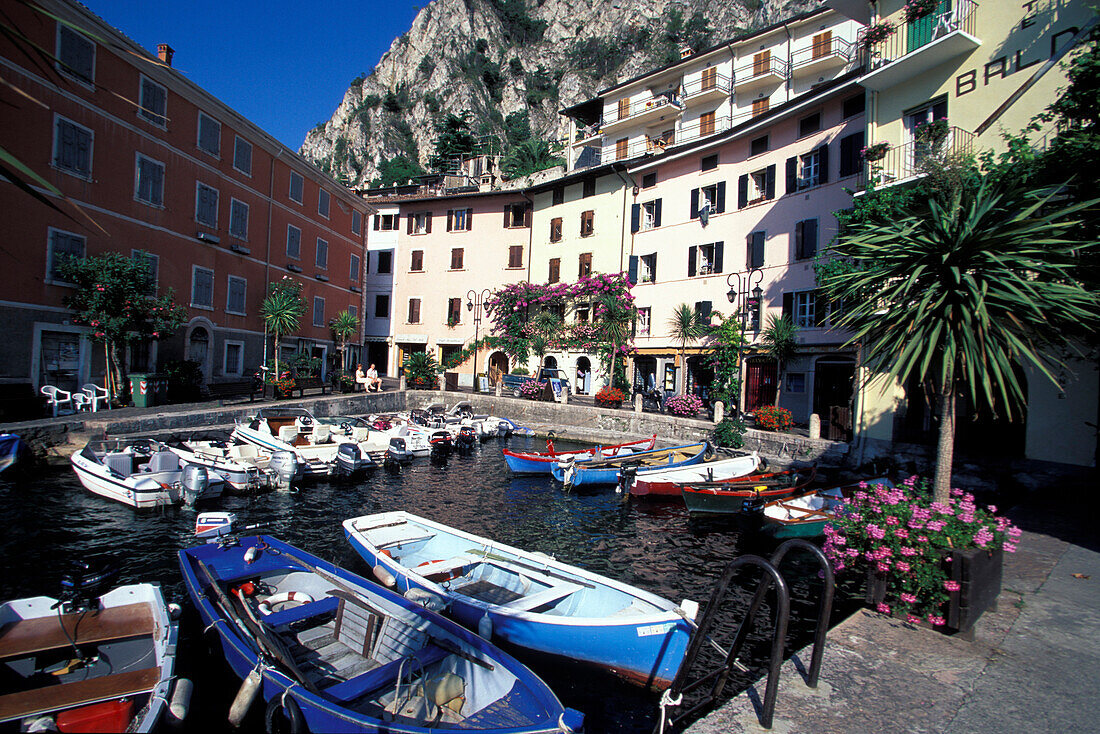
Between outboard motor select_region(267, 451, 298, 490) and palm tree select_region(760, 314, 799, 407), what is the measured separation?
19.9 metres

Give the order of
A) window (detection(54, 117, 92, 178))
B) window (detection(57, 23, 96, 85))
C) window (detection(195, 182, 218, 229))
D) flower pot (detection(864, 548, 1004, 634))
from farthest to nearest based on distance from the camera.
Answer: window (detection(195, 182, 218, 229)), window (detection(54, 117, 92, 178)), window (detection(57, 23, 96, 85)), flower pot (detection(864, 548, 1004, 634))

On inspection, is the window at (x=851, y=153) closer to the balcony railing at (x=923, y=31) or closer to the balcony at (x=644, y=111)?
the balcony railing at (x=923, y=31)

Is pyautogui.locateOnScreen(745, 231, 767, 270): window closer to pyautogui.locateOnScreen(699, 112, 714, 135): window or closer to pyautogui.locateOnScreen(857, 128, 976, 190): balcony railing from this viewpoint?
pyautogui.locateOnScreen(857, 128, 976, 190): balcony railing

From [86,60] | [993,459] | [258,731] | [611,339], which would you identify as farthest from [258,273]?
[993,459]

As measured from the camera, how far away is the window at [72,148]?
1948cm

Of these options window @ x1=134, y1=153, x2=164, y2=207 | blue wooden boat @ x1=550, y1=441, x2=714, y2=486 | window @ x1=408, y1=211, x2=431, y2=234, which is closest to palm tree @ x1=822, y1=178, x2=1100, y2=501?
blue wooden boat @ x1=550, y1=441, x2=714, y2=486

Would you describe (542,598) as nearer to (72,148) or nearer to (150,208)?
(72,148)

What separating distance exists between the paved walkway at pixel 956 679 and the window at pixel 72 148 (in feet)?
84.9

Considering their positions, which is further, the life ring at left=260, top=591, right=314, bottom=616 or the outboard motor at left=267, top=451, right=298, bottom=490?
the outboard motor at left=267, top=451, right=298, bottom=490

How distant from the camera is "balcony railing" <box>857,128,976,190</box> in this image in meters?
16.4

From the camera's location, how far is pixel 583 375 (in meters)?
35.9

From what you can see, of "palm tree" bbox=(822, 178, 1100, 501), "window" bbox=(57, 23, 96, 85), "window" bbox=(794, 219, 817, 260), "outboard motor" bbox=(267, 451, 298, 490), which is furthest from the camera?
"window" bbox=(794, 219, 817, 260)

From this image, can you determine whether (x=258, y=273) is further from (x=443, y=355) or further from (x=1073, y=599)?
(x=1073, y=599)

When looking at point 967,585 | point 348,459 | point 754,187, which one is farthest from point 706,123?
point 967,585
